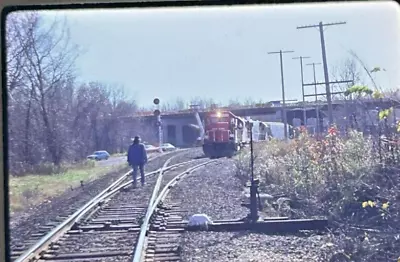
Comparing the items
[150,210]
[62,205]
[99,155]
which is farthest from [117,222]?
[99,155]

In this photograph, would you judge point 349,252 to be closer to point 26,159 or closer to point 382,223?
point 382,223

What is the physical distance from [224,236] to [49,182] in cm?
81

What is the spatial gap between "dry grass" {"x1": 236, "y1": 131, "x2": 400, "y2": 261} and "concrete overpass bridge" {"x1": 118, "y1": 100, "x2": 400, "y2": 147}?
0.30 feet

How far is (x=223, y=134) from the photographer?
8.33ft

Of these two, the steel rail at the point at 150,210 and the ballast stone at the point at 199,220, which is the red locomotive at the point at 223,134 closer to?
the steel rail at the point at 150,210

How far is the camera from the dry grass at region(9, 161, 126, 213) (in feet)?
7.16

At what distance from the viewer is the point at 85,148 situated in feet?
7.63

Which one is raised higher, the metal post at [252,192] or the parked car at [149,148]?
the parked car at [149,148]

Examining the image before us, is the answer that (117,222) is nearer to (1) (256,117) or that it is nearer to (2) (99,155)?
(2) (99,155)

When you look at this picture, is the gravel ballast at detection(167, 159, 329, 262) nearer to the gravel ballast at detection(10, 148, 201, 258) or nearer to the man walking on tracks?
the gravel ballast at detection(10, 148, 201, 258)

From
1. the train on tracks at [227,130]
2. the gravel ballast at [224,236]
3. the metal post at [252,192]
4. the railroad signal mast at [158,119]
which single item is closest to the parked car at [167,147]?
the railroad signal mast at [158,119]

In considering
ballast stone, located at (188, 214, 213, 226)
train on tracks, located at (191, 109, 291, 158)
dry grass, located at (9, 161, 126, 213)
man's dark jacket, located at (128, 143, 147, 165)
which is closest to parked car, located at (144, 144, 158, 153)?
man's dark jacket, located at (128, 143, 147, 165)

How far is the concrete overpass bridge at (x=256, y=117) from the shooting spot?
2.38 metres

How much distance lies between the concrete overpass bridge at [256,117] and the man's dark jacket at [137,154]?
50mm
